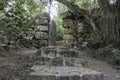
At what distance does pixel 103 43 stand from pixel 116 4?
46.6 inches

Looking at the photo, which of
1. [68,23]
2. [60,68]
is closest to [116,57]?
[60,68]

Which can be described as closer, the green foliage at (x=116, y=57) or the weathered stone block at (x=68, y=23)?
the green foliage at (x=116, y=57)

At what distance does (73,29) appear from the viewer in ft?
24.6

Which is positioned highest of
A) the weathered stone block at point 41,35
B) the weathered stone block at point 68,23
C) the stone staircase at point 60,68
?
the weathered stone block at point 68,23

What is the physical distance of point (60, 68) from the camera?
11.5ft

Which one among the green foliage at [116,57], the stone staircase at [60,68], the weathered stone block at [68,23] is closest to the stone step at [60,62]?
the stone staircase at [60,68]

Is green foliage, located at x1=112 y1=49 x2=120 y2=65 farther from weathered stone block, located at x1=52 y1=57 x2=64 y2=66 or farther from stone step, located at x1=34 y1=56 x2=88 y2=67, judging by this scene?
weathered stone block, located at x1=52 y1=57 x2=64 y2=66

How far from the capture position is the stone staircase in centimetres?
293

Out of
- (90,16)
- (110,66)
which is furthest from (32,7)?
(110,66)

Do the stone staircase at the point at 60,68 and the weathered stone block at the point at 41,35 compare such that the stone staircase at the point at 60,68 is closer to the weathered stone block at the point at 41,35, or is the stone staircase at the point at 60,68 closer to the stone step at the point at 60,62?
the stone step at the point at 60,62

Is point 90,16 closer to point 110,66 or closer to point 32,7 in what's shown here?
point 32,7

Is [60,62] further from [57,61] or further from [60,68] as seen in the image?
[60,68]

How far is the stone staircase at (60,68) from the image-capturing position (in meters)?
2.93

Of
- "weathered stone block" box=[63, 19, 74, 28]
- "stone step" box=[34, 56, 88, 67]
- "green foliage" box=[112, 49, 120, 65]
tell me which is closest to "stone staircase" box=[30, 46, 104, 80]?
"stone step" box=[34, 56, 88, 67]
